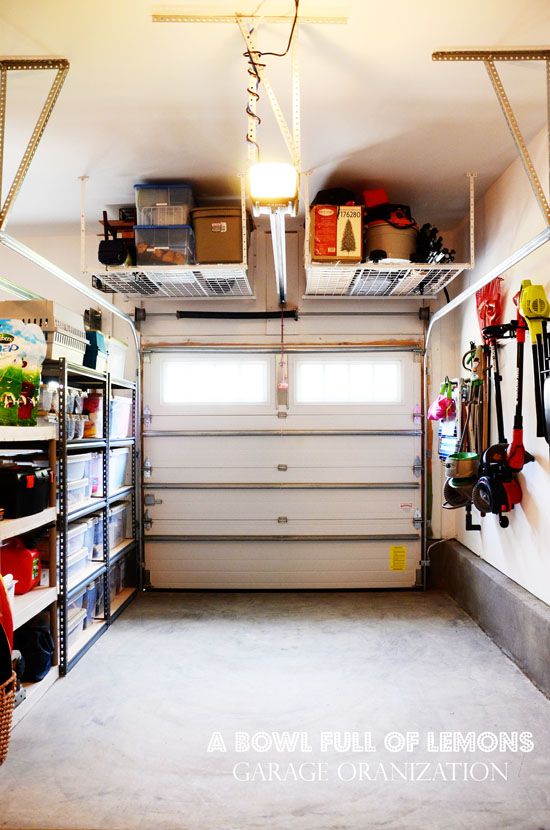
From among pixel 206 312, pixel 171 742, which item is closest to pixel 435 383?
pixel 206 312

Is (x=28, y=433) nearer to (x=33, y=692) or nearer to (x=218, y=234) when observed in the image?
(x=33, y=692)

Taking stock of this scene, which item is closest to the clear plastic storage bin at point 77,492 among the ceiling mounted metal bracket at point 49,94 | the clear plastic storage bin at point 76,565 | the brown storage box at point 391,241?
the clear plastic storage bin at point 76,565

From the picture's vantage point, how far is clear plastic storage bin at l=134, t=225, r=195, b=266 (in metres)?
4.04

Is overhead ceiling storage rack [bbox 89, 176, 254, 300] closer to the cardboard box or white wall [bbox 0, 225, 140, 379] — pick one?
white wall [bbox 0, 225, 140, 379]

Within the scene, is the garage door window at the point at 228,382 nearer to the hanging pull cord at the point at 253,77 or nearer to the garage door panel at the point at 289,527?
the garage door panel at the point at 289,527

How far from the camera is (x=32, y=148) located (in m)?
2.61

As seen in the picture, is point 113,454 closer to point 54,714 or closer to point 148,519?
point 148,519

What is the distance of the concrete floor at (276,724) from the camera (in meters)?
2.11

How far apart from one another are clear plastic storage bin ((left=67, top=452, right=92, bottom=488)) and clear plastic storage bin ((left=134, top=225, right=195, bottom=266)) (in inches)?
60.1

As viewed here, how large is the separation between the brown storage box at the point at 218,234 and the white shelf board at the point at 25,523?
7.07 ft

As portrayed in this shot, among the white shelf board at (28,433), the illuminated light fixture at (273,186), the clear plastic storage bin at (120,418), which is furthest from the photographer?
the clear plastic storage bin at (120,418)

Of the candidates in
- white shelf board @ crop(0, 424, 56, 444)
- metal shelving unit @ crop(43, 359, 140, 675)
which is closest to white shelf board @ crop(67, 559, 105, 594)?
metal shelving unit @ crop(43, 359, 140, 675)

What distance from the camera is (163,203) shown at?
4074 mm

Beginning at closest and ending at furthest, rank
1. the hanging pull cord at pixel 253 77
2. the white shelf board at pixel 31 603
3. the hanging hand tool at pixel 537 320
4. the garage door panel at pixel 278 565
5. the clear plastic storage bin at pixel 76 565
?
1. the hanging pull cord at pixel 253 77
2. the white shelf board at pixel 31 603
3. the hanging hand tool at pixel 537 320
4. the clear plastic storage bin at pixel 76 565
5. the garage door panel at pixel 278 565
